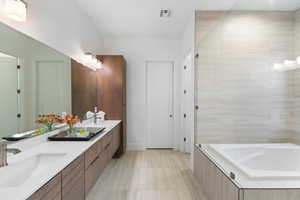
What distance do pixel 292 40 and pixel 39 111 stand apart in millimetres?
2856

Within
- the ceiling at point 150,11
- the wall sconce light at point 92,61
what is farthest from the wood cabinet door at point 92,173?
the ceiling at point 150,11

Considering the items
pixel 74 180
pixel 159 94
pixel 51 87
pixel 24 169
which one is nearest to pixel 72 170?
pixel 74 180

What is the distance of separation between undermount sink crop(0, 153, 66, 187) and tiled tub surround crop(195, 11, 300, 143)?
6.72 feet

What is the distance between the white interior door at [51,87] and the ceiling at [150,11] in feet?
4.08

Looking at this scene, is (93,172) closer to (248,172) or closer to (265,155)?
(248,172)

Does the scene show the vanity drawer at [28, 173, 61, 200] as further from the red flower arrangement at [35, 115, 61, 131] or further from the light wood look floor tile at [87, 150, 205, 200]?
the light wood look floor tile at [87, 150, 205, 200]

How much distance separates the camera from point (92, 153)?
1.99m

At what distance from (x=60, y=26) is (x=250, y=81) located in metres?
2.47

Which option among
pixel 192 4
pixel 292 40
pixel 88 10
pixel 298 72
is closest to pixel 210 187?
pixel 298 72

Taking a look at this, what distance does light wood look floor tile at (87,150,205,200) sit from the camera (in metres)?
2.48

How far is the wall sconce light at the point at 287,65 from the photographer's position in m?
2.27

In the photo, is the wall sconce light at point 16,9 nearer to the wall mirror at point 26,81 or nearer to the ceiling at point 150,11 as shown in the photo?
the wall mirror at point 26,81

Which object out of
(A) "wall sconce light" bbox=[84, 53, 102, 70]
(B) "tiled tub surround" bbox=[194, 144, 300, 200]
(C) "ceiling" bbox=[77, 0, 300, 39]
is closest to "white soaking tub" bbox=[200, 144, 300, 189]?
(B) "tiled tub surround" bbox=[194, 144, 300, 200]

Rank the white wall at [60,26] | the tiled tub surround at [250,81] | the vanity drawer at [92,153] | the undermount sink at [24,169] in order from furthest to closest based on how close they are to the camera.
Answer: the tiled tub surround at [250,81] < the white wall at [60,26] < the vanity drawer at [92,153] < the undermount sink at [24,169]
